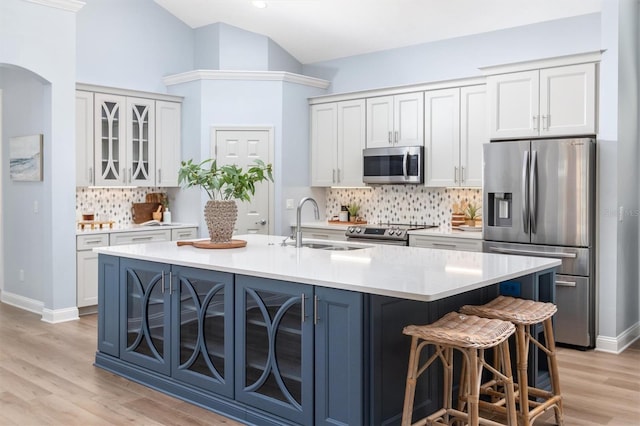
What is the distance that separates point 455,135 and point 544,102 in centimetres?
111

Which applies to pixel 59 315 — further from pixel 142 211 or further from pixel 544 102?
pixel 544 102

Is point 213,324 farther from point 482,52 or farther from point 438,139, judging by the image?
point 482,52

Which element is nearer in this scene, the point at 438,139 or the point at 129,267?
the point at 129,267

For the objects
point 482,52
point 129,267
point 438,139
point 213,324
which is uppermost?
point 482,52

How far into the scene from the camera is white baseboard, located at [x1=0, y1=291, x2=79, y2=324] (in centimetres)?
588

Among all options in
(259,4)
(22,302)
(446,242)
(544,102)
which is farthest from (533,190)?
(22,302)

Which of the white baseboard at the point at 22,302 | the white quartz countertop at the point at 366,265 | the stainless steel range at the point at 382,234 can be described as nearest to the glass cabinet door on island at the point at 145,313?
the white quartz countertop at the point at 366,265

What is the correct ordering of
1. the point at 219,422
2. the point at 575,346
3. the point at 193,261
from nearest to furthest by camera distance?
the point at 219,422 < the point at 193,261 < the point at 575,346

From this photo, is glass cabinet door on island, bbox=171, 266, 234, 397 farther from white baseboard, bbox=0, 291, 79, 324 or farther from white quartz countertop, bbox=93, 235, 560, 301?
white baseboard, bbox=0, 291, 79, 324

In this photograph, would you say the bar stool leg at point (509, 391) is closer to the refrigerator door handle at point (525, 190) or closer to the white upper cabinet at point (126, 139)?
the refrigerator door handle at point (525, 190)

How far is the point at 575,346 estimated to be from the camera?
5000 mm

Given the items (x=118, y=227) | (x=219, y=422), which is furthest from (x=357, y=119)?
(x=219, y=422)

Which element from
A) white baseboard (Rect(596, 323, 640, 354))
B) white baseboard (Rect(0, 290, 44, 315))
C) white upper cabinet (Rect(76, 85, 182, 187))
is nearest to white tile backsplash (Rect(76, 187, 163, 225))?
white upper cabinet (Rect(76, 85, 182, 187))

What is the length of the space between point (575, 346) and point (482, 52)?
10.1ft
